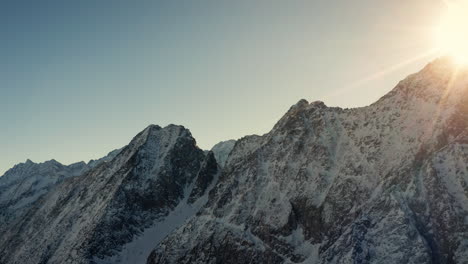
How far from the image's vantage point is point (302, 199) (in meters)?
81.6

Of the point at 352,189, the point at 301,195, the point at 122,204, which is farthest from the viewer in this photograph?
the point at 122,204

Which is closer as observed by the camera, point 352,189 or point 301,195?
point 352,189

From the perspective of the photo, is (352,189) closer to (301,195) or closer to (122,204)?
(301,195)

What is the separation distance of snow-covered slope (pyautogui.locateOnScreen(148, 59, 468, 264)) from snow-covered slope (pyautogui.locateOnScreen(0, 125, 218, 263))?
48.7ft

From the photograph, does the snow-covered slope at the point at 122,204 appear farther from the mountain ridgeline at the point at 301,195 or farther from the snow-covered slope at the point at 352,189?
the snow-covered slope at the point at 352,189

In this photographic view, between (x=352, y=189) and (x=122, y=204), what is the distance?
63075mm

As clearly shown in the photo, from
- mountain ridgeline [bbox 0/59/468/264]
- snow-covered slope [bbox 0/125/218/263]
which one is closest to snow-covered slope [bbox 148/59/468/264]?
mountain ridgeline [bbox 0/59/468/264]

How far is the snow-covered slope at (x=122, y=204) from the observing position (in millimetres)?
105938

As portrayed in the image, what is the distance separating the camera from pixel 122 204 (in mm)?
112375

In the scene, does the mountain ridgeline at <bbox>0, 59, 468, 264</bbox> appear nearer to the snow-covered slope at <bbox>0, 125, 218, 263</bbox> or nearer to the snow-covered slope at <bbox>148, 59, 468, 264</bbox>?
the snow-covered slope at <bbox>148, 59, 468, 264</bbox>

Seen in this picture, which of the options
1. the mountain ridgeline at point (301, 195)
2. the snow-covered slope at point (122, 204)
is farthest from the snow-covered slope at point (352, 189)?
the snow-covered slope at point (122, 204)

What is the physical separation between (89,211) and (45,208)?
3617cm

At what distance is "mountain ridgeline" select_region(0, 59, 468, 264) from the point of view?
2438 inches

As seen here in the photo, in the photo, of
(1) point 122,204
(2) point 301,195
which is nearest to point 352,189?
(2) point 301,195
